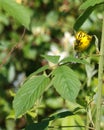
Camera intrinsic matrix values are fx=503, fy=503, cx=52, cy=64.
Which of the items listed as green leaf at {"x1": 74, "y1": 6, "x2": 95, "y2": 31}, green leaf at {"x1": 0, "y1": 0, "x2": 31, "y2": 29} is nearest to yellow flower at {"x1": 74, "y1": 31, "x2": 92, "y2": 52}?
green leaf at {"x1": 74, "y1": 6, "x2": 95, "y2": 31}

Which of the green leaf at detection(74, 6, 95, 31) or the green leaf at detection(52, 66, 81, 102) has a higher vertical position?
the green leaf at detection(74, 6, 95, 31)

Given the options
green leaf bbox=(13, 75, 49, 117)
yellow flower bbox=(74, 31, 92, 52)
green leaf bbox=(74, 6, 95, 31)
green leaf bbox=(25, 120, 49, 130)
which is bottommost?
green leaf bbox=(25, 120, 49, 130)

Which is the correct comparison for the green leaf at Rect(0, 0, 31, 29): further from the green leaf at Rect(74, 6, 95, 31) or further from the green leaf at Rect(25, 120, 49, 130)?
the green leaf at Rect(25, 120, 49, 130)

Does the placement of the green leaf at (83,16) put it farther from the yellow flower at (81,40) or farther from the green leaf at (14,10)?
the green leaf at (14,10)

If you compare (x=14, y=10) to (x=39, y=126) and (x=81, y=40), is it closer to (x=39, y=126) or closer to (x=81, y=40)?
(x=81, y=40)

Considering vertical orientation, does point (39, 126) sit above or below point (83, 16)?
below

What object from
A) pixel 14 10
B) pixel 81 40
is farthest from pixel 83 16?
pixel 14 10
